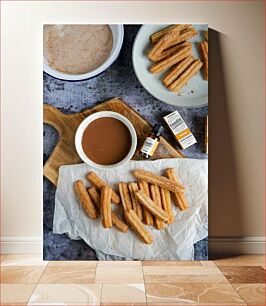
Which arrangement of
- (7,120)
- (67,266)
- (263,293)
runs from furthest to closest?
(7,120) < (67,266) < (263,293)

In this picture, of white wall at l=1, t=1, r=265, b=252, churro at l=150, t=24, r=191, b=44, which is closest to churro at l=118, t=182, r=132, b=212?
white wall at l=1, t=1, r=265, b=252

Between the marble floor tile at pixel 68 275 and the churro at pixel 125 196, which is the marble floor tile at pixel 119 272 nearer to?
the marble floor tile at pixel 68 275

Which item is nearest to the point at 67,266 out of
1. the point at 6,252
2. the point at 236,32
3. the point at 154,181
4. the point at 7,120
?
the point at 6,252

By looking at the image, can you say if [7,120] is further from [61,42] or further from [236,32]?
[236,32]

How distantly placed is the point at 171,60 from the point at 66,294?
1.58m

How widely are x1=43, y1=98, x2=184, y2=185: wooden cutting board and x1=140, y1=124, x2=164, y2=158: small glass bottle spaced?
4 centimetres

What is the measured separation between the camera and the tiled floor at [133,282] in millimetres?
2643

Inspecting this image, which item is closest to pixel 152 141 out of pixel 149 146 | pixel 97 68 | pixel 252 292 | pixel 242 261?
pixel 149 146

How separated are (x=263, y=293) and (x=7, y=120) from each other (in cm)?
191

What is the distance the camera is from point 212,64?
11.6 ft

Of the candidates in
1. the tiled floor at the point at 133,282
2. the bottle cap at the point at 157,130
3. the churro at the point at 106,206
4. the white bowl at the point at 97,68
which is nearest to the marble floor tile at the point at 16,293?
the tiled floor at the point at 133,282

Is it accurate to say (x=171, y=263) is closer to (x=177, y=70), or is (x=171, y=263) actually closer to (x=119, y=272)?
(x=119, y=272)

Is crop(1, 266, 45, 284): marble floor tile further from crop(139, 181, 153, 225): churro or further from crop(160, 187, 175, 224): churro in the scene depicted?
crop(160, 187, 175, 224): churro

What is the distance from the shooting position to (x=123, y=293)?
2736 mm
